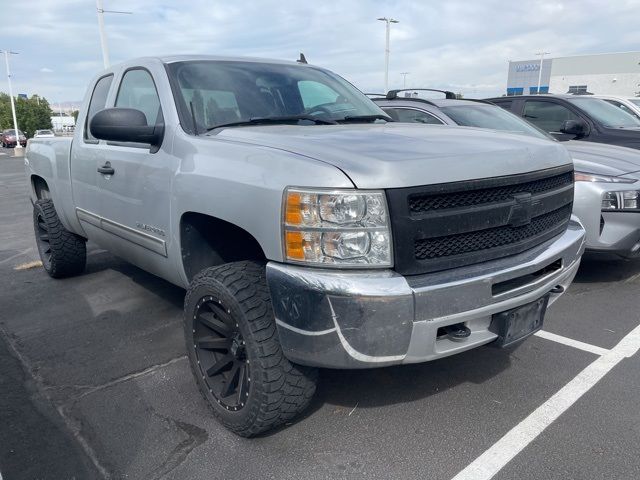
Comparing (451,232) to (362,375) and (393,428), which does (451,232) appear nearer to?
(393,428)

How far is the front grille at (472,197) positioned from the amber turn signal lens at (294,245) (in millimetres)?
452

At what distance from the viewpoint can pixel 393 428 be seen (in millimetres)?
2559

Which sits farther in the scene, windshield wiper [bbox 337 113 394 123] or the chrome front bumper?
windshield wiper [bbox 337 113 394 123]

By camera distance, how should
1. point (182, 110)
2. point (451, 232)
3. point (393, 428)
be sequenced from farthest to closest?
point (182, 110)
point (393, 428)
point (451, 232)

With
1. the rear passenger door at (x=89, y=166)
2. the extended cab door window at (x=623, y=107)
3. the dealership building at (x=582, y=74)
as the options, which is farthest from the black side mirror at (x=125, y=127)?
A: the dealership building at (x=582, y=74)

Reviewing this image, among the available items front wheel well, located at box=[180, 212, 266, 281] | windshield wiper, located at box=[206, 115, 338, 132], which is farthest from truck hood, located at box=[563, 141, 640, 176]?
front wheel well, located at box=[180, 212, 266, 281]

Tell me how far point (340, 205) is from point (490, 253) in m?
0.76

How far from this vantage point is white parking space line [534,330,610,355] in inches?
133

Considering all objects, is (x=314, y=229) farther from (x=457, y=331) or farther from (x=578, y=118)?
(x=578, y=118)

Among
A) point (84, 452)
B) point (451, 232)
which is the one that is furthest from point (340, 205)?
point (84, 452)

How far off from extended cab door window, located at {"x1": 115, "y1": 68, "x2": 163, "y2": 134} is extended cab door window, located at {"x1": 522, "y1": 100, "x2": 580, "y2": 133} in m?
5.56

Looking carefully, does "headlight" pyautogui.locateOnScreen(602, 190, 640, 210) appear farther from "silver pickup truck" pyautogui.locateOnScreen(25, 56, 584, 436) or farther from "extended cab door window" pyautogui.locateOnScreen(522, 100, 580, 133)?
"extended cab door window" pyautogui.locateOnScreen(522, 100, 580, 133)

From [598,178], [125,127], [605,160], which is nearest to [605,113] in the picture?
[605,160]

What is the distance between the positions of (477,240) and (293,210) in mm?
825
